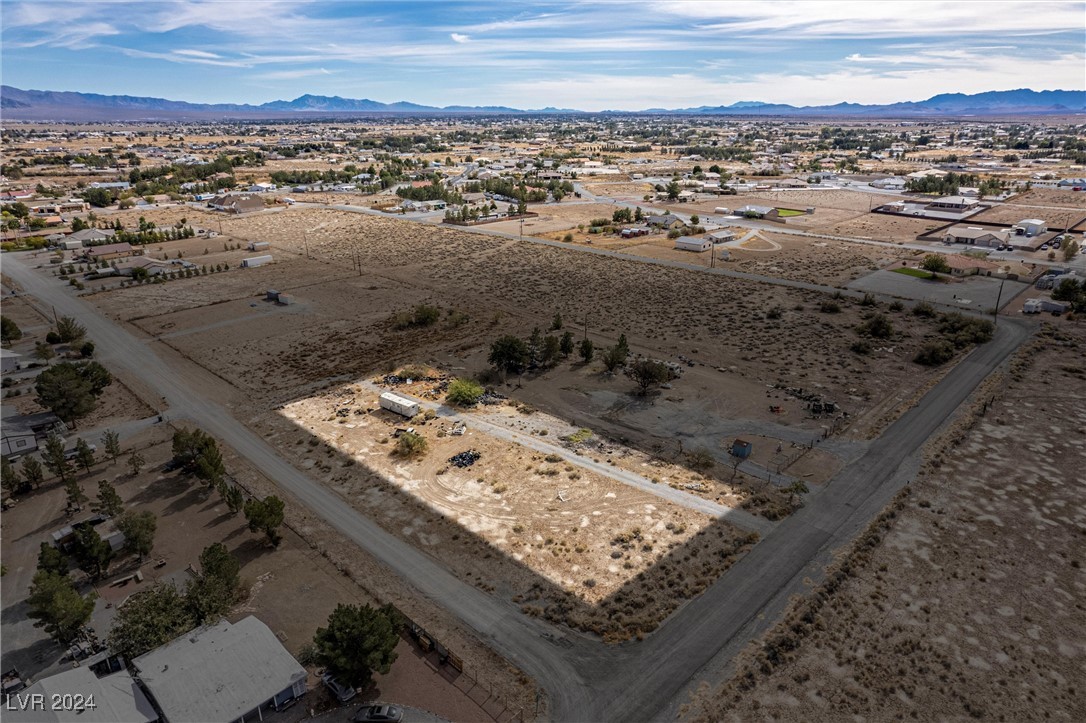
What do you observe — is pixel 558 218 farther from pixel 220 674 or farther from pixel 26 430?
pixel 220 674

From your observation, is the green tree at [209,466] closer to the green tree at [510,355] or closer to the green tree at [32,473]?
the green tree at [32,473]

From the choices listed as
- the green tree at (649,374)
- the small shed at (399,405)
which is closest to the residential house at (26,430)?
the small shed at (399,405)

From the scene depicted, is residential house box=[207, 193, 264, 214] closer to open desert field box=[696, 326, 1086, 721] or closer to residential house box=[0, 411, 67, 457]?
residential house box=[0, 411, 67, 457]

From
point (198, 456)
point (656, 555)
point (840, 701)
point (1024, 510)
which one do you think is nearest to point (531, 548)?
point (656, 555)

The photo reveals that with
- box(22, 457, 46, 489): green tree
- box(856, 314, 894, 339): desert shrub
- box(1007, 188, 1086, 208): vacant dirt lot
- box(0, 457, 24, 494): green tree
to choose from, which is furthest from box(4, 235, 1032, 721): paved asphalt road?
box(1007, 188, 1086, 208): vacant dirt lot

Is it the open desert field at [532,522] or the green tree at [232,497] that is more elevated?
the green tree at [232,497]
